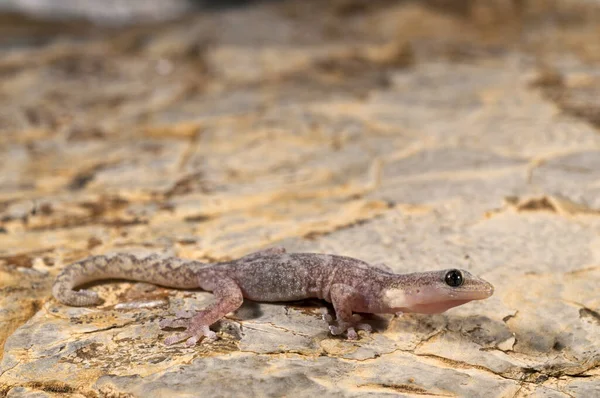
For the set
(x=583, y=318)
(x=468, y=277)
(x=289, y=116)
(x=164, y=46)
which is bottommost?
(x=583, y=318)

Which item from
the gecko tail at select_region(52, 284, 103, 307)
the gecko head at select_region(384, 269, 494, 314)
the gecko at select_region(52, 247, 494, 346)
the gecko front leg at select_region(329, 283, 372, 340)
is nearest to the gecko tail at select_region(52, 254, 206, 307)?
the gecko at select_region(52, 247, 494, 346)

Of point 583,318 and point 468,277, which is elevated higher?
point 468,277

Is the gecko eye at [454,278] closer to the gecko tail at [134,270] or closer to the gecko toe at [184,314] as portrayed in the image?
the gecko toe at [184,314]

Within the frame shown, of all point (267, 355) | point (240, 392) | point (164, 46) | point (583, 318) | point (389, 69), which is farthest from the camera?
point (164, 46)

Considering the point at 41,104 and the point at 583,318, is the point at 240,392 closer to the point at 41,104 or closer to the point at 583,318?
the point at 583,318

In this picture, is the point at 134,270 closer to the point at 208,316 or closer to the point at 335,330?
the point at 208,316

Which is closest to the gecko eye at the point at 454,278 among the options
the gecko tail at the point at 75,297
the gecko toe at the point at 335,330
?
the gecko toe at the point at 335,330

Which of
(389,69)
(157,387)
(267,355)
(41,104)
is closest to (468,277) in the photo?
(267,355)
